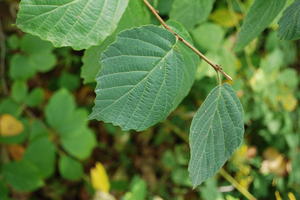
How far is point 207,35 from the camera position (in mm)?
1688

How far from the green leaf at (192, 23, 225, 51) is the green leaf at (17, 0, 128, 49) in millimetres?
878

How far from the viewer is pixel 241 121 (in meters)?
0.86

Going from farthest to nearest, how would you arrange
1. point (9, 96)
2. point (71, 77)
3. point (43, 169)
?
point (71, 77), point (9, 96), point (43, 169)

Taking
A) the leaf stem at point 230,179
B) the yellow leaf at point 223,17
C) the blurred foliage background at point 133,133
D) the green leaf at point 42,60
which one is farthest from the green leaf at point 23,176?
the yellow leaf at point 223,17

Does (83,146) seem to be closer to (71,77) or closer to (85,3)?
(71,77)

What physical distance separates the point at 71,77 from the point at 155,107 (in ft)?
4.59

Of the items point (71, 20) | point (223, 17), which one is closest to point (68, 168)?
point (223, 17)

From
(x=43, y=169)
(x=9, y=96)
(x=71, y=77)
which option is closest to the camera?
(x=43, y=169)

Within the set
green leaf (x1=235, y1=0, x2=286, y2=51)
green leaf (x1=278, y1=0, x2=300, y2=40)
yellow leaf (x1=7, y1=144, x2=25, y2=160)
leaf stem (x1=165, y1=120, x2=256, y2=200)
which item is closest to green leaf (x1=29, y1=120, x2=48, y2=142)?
yellow leaf (x1=7, y1=144, x2=25, y2=160)

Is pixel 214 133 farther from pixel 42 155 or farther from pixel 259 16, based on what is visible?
pixel 42 155

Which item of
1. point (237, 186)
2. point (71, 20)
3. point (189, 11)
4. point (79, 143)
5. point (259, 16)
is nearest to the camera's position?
point (71, 20)

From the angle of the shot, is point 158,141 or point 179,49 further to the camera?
point 158,141

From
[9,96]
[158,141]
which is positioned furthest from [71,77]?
[158,141]

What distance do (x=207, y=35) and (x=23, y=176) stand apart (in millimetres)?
928
